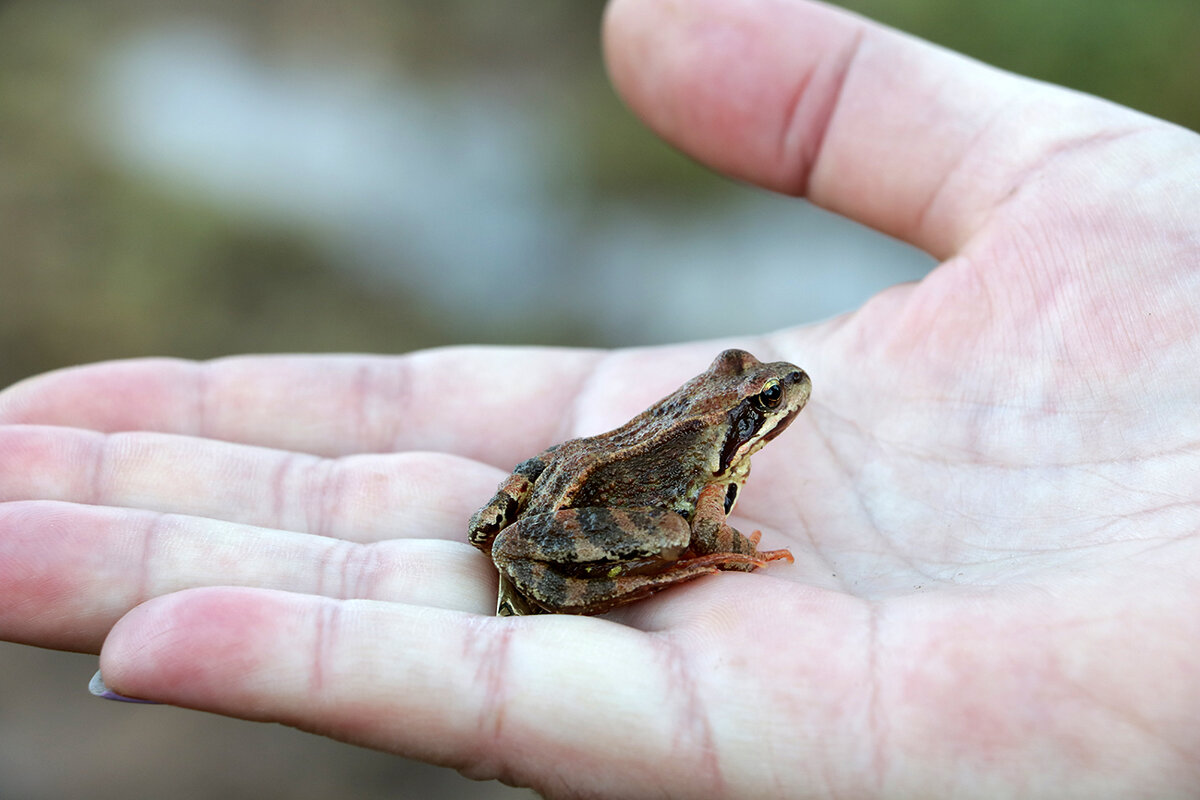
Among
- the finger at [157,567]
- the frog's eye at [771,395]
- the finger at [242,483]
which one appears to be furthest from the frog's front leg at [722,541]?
the finger at [242,483]

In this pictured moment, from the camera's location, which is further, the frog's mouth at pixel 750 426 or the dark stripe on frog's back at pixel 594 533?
the frog's mouth at pixel 750 426

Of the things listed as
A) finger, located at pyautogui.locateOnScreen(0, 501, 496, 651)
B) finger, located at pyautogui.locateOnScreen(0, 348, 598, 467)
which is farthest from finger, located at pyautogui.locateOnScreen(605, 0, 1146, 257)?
finger, located at pyautogui.locateOnScreen(0, 501, 496, 651)

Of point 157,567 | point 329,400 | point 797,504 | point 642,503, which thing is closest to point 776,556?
point 797,504

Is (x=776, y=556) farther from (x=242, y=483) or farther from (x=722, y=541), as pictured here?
(x=242, y=483)

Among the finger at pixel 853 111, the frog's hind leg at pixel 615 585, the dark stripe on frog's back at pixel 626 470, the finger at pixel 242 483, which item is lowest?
the finger at pixel 242 483

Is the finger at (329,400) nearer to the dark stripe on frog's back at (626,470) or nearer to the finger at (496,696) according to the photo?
the dark stripe on frog's back at (626,470)
